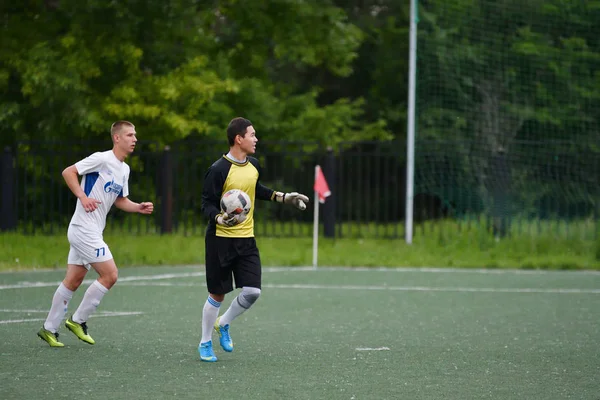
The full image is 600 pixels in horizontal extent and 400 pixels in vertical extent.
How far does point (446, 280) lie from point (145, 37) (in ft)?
44.4

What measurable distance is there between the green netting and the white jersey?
41.2ft

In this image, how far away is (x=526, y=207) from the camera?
887 inches

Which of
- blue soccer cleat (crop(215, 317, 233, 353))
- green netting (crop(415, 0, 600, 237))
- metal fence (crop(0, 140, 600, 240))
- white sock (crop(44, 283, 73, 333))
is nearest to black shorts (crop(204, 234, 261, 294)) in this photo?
blue soccer cleat (crop(215, 317, 233, 353))

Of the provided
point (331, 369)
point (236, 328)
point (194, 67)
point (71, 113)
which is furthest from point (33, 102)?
point (331, 369)

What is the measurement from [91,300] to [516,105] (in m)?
17.3

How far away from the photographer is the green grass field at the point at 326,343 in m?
7.10

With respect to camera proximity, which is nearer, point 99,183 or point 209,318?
point 209,318

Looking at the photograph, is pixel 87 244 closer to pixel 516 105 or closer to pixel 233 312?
pixel 233 312

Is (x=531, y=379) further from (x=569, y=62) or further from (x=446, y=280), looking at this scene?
(x=569, y=62)

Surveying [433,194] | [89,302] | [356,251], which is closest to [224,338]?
[89,302]

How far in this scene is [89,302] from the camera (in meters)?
8.91

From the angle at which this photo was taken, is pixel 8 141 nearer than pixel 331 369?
No

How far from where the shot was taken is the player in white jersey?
8.88 meters

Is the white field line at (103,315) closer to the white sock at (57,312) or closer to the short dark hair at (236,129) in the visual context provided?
the white sock at (57,312)
